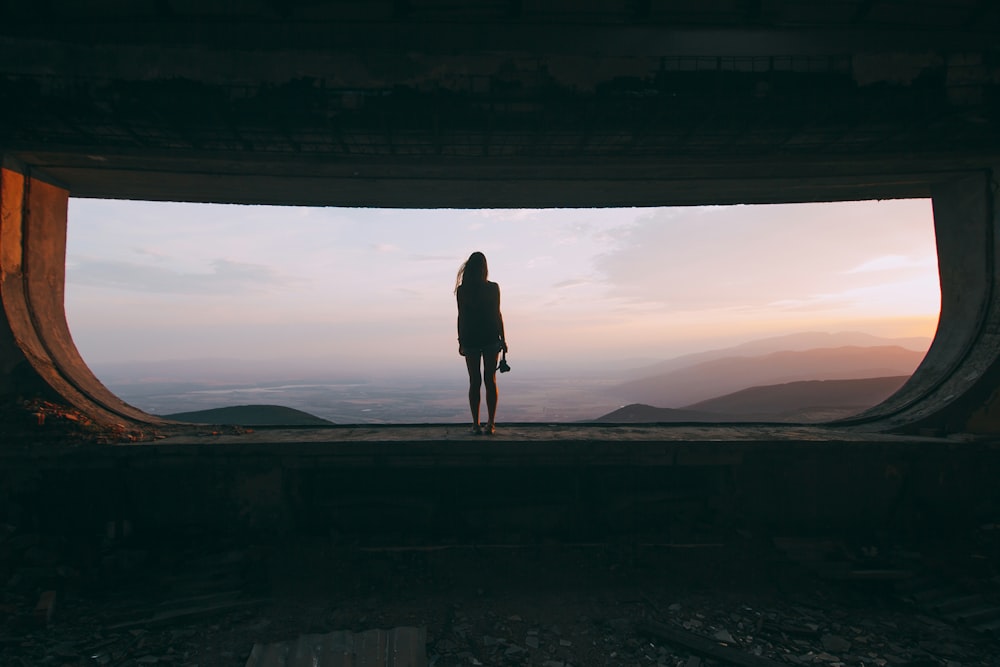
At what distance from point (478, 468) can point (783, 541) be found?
136 inches

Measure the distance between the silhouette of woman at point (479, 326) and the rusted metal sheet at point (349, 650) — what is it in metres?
2.17

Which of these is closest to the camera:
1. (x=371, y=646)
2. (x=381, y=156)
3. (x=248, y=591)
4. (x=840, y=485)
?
(x=371, y=646)

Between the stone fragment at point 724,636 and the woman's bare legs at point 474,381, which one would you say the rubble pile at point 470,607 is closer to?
the stone fragment at point 724,636

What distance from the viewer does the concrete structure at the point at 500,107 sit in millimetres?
4637

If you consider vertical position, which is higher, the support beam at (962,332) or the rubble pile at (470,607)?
the support beam at (962,332)

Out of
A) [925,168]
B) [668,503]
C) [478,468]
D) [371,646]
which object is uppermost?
[925,168]

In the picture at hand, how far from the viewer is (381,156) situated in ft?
17.5

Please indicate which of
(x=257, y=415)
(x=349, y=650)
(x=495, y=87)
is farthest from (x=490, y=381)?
(x=257, y=415)

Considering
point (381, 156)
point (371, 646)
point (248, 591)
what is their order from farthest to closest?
point (381, 156) < point (248, 591) < point (371, 646)

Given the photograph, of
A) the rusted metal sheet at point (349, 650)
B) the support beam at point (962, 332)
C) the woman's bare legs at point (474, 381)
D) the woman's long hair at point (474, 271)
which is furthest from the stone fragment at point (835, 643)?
the woman's long hair at point (474, 271)

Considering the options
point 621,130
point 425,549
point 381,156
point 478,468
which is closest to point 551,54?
point 621,130

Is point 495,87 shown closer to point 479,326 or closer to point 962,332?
point 479,326

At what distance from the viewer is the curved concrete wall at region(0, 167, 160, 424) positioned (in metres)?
5.02

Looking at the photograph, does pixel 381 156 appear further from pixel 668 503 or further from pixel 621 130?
pixel 668 503
